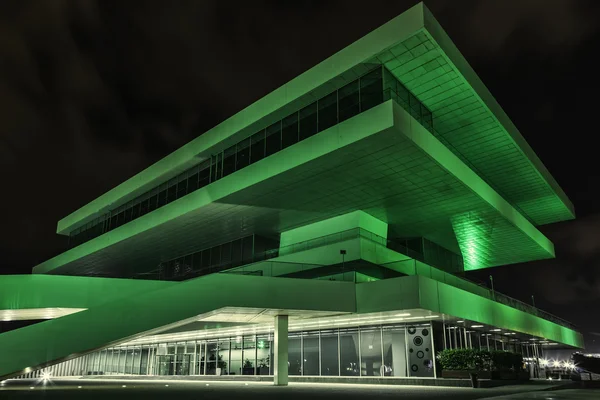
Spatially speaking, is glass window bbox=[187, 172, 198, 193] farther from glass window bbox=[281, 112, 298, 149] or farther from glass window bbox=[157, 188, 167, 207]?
glass window bbox=[281, 112, 298, 149]

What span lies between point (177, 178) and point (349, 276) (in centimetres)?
1569

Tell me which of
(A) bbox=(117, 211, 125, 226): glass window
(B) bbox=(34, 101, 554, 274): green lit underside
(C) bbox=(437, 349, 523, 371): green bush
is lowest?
(C) bbox=(437, 349, 523, 371): green bush

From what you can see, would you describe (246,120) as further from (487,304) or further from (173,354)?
(173,354)

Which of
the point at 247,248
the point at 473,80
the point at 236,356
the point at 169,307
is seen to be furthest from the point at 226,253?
the point at 473,80

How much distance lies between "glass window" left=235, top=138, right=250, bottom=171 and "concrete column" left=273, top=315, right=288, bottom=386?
339 inches

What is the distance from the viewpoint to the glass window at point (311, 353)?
2912cm

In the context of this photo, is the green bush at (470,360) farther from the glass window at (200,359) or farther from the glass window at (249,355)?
the glass window at (200,359)

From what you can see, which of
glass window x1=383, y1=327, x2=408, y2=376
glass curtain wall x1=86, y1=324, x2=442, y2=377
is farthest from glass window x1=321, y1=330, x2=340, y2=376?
glass window x1=383, y1=327, x2=408, y2=376

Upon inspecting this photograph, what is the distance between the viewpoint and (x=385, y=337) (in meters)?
A: 26.6

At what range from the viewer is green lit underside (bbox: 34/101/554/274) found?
822 inches

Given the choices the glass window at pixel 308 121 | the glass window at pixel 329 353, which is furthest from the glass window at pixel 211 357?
the glass window at pixel 308 121

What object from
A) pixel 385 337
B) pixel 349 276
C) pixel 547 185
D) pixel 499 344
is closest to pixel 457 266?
pixel 499 344

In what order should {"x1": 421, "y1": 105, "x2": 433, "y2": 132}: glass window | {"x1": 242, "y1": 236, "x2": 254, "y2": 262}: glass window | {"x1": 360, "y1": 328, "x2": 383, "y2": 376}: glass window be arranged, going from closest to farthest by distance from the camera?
{"x1": 421, "y1": 105, "x2": 433, "y2": 132}: glass window → {"x1": 360, "y1": 328, "x2": 383, "y2": 376}: glass window → {"x1": 242, "y1": 236, "x2": 254, "y2": 262}: glass window

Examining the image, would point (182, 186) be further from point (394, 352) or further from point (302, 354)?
point (394, 352)
